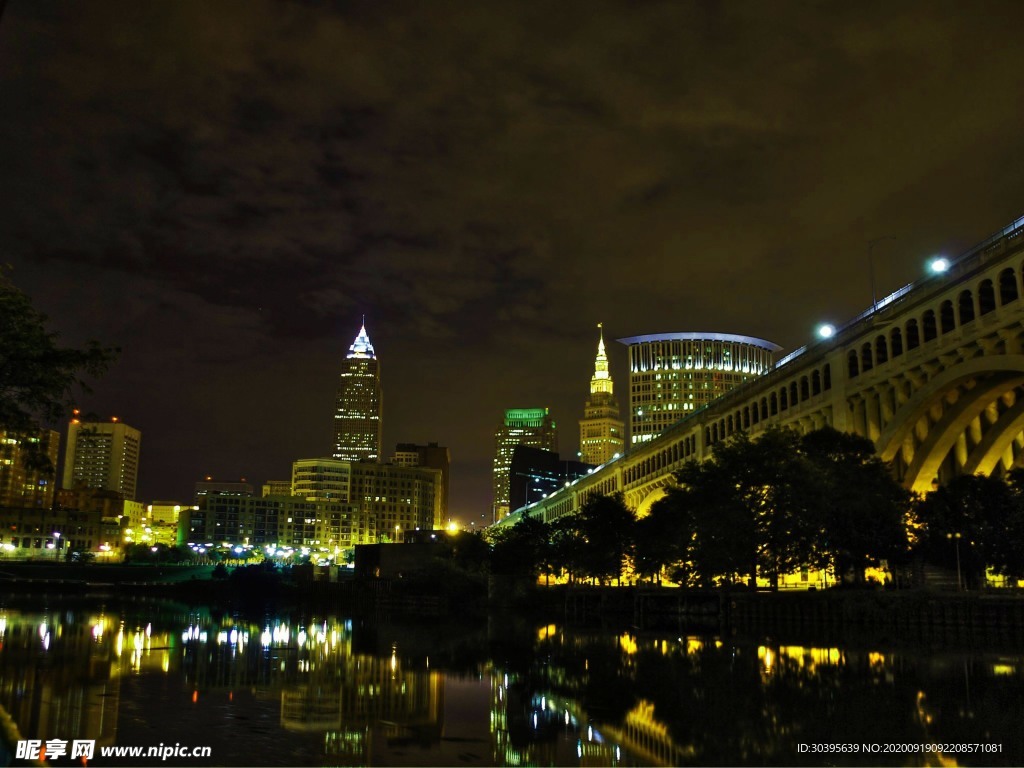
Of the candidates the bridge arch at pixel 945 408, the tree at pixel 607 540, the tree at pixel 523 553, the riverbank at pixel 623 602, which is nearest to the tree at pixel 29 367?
the riverbank at pixel 623 602

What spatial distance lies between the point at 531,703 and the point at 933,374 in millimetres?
48344

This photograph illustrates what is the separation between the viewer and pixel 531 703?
27.4 meters

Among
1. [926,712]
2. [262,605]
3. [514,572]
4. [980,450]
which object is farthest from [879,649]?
[262,605]

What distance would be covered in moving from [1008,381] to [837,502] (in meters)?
14.2

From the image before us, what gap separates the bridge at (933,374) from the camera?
5519 cm

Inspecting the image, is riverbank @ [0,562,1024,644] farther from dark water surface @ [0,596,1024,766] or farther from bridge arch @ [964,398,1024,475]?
bridge arch @ [964,398,1024,475]

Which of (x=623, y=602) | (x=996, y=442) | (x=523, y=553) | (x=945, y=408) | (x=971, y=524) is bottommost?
(x=623, y=602)

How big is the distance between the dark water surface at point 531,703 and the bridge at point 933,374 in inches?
921

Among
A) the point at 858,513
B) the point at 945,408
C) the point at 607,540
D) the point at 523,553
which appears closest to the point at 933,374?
the point at 945,408

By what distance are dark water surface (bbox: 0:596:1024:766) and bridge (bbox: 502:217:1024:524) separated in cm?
2339

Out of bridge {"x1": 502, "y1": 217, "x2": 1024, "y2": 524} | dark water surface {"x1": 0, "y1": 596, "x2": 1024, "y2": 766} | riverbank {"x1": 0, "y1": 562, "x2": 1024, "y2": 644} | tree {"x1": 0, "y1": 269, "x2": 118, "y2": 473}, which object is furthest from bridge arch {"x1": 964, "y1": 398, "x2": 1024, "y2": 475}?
tree {"x1": 0, "y1": 269, "x2": 118, "y2": 473}

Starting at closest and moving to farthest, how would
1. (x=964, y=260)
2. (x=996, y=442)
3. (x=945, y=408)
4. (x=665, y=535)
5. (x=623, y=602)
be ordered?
(x=964, y=260), (x=996, y=442), (x=945, y=408), (x=665, y=535), (x=623, y=602)

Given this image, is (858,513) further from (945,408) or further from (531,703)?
(531,703)

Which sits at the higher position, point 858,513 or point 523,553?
point 858,513
